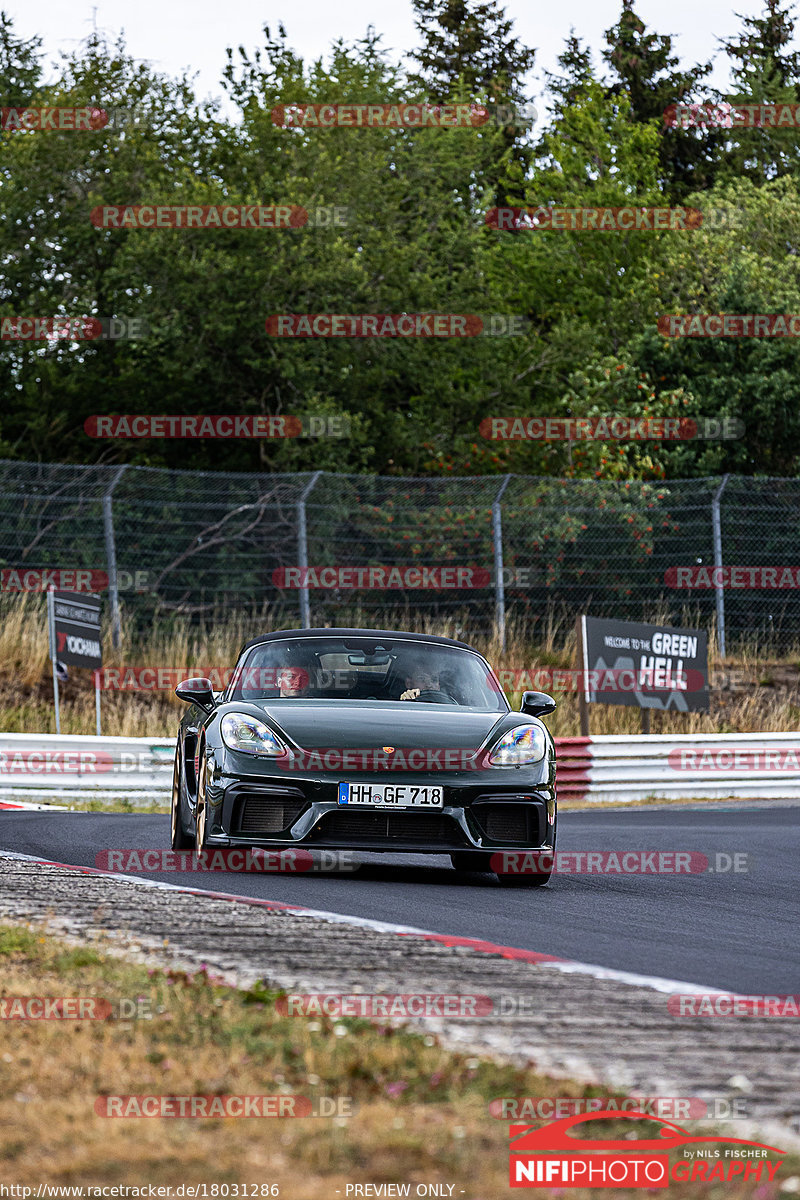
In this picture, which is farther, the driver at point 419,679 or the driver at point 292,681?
the driver at point 419,679

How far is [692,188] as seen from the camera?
5244 centimetres

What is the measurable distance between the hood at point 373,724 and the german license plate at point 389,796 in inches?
8.6

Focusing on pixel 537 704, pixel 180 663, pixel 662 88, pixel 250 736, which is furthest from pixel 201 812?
pixel 662 88

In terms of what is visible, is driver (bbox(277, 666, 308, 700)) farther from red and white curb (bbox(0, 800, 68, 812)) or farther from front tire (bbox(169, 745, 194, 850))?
red and white curb (bbox(0, 800, 68, 812))

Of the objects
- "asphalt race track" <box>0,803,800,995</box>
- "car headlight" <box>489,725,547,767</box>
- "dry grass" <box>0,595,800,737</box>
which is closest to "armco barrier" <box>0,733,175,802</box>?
"asphalt race track" <box>0,803,800,995</box>

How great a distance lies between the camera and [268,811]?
815 cm

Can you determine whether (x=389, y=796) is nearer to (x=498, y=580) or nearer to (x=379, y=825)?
(x=379, y=825)

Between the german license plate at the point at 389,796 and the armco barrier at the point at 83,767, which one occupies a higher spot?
the german license plate at the point at 389,796

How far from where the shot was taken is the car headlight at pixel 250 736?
824cm

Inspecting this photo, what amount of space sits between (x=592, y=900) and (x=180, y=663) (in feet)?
44.9

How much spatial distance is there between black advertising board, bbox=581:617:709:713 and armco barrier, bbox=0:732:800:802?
1490 mm

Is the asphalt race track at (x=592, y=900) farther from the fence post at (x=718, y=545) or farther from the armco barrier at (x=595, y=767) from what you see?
the fence post at (x=718, y=545)

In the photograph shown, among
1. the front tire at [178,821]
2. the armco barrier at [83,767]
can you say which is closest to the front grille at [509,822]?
the front tire at [178,821]

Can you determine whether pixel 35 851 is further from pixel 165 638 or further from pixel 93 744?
pixel 165 638
